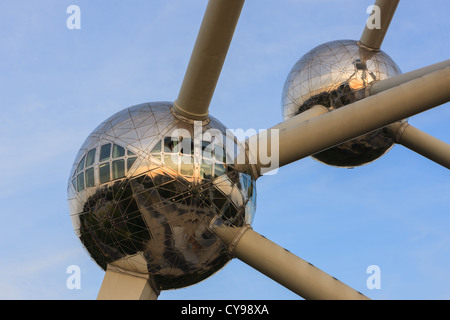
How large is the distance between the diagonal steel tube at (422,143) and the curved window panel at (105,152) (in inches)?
245

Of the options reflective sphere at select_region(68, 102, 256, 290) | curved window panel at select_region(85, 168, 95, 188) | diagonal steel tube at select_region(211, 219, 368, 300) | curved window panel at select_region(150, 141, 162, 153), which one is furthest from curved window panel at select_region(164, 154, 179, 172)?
curved window panel at select_region(85, 168, 95, 188)

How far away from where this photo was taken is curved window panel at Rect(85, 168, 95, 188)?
23.7 ft

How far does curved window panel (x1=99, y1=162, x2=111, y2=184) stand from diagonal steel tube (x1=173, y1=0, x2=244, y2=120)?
128 cm

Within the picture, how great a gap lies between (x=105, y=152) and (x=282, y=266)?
2631 mm

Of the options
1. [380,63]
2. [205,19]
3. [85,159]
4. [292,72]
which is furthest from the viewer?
[292,72]

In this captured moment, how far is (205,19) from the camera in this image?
21.4 feet

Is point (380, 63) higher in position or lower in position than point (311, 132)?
higher

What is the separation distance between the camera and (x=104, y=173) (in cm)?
712

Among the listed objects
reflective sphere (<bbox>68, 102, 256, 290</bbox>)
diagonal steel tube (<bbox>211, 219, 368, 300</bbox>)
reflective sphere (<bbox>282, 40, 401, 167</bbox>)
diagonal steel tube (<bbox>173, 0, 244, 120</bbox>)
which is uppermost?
reflective sphere (<bbox>282, 40, 401, 167</bbox>)

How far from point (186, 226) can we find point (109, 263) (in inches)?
49.5

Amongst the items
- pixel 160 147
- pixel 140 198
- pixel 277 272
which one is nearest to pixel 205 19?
pixel 160 147

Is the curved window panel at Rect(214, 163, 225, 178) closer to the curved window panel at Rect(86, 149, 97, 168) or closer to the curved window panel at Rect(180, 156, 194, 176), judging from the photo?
the curved window panel at Rect(180, 156, 194, 176)

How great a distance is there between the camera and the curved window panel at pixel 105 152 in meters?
7.24
